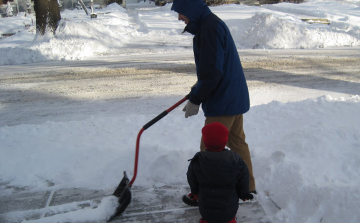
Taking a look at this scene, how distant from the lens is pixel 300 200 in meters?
2.84

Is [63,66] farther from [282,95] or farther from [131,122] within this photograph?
[282,95]

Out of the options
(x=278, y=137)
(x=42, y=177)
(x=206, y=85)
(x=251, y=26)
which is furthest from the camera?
(x=251, y=26)

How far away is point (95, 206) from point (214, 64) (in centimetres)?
171

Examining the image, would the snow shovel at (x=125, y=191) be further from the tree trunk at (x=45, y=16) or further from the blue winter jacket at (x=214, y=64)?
the tree trunk at (x=45, y=16)

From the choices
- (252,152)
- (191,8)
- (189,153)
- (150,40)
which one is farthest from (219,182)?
(150,40)

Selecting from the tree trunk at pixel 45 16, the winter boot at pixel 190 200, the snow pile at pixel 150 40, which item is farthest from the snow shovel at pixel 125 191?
the tree trunk at pixel 45 16

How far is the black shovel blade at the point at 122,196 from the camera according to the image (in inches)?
112

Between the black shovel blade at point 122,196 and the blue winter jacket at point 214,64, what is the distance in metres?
1.02

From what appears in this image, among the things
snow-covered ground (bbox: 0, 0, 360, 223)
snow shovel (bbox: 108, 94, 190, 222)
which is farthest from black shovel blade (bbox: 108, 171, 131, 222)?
snow-covered ground (bbox: 0, 0, 360, 223)

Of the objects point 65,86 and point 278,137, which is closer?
point 278,137

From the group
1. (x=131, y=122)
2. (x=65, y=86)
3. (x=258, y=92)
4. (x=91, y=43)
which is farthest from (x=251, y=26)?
(x=131, y=122)

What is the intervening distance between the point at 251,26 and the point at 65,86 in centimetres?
827

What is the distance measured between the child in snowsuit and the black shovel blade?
842 millimetres

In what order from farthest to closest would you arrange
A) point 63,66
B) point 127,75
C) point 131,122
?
point 63,66 → point 127,75 → point 131,122
